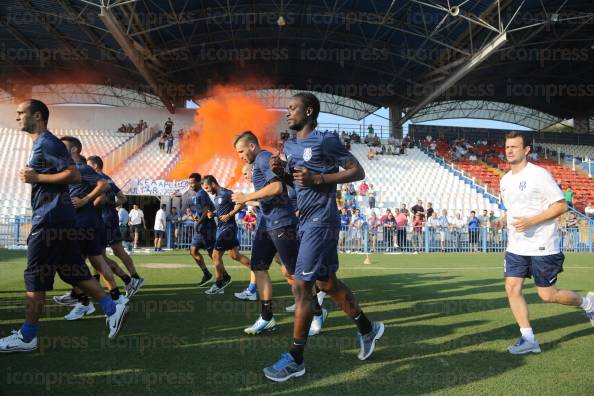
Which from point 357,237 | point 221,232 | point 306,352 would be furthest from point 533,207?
point 357,237

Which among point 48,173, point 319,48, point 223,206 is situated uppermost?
point 319,48

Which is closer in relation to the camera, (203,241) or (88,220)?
(88,220)

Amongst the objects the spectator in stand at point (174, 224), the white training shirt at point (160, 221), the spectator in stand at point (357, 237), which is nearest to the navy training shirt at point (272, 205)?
the white training shirt at point (160, 221)

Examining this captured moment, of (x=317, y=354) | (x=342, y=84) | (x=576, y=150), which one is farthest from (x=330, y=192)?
(x=576, y=150)

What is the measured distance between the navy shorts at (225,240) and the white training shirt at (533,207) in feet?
13.9

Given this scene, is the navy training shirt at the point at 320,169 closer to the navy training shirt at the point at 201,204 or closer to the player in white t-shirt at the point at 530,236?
the player in white t-shirt at the point at 530,236

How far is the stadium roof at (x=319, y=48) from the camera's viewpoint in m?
22.4

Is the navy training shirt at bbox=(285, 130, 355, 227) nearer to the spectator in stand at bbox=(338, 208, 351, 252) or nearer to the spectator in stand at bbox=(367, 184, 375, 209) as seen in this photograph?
the spectator in stand at bbox=(338, 208, 351, 252)

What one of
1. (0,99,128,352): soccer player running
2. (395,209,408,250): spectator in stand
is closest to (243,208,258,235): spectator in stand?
(395,209,408,250): spectator in stand

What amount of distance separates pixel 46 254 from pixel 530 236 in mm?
4167

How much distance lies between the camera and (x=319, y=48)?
1171 inches

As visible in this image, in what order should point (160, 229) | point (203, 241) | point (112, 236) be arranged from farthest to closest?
point (160, 229) < point (203, 241) < point (112, 236)

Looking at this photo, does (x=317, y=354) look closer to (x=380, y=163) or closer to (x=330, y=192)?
(x=330, y=192)

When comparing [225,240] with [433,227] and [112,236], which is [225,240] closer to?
[112,236]
